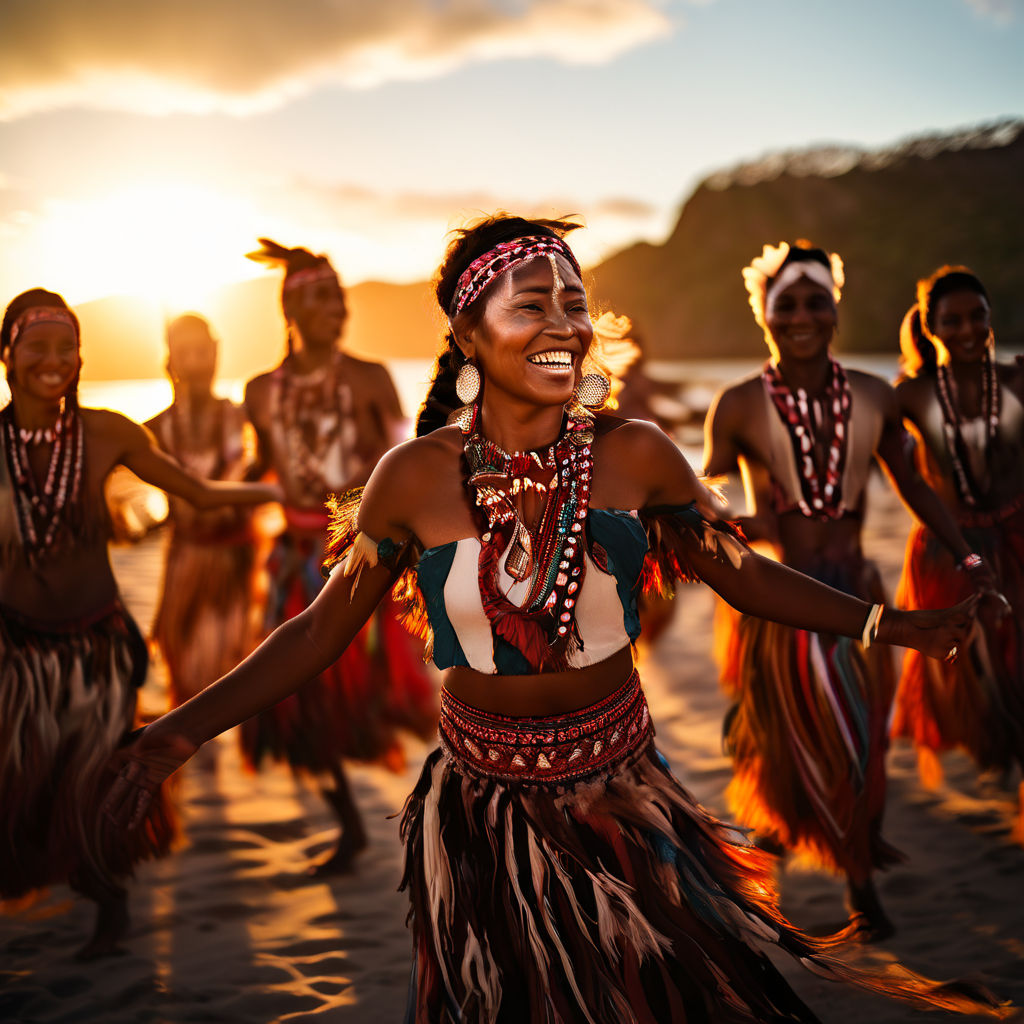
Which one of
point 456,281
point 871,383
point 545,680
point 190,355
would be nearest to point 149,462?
point 456,281

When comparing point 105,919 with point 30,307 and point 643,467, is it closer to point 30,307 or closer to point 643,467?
point 30,307

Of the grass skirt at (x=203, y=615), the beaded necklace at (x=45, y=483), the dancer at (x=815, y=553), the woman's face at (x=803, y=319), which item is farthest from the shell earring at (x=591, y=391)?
the grass skirt at (x=203, y=615)

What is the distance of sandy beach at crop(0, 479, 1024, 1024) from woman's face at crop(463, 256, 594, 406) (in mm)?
2318

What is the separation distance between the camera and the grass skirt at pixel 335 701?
4875 millimetres

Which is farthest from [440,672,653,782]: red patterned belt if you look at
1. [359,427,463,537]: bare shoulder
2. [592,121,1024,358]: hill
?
[592,121,1024,358]: hill

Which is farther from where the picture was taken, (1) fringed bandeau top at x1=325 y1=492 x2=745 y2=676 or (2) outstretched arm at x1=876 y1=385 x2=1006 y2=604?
(2) outstretched arm at x1=876 y1=385 x2=1006 y2=604

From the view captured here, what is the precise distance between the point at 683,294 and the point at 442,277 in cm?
12323

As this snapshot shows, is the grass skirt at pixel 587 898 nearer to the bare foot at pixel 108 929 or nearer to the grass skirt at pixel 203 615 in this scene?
the bare foot at pixel 108 929

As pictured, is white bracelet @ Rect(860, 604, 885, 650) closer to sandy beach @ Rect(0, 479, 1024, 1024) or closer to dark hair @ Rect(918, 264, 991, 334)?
→ sandy beach @ Rect(0, 479, 1024, 1024)

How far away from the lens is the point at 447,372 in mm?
2574

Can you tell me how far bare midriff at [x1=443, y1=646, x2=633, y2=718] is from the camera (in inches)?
90.4

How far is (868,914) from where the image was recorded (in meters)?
3.75

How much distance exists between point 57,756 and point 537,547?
2590 mm

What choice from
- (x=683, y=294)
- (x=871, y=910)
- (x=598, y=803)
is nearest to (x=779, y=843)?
(x=871, y=910)
